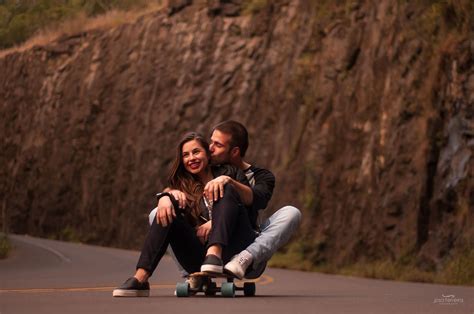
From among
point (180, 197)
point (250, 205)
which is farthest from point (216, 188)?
point (250, 205)

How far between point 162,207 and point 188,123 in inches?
1364

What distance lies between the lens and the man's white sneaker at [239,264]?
965 cm

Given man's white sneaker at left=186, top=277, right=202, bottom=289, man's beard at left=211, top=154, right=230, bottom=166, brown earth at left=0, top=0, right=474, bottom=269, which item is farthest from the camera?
brown earth at left=0, top=0, right=474, bottom=269

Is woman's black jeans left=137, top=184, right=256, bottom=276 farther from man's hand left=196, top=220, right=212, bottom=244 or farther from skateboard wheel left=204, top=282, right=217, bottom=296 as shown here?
skateboard wheel left=204, top=282, right=217, bottom=296

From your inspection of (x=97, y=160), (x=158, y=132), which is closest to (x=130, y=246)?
(x=158, y=132)

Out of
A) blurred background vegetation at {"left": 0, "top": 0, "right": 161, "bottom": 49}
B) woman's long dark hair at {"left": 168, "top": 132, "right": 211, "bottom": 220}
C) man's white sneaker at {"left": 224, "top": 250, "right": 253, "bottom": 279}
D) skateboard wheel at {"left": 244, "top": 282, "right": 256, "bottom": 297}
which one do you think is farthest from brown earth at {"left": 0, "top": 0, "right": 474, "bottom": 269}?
man's white sneaker at {"left": 224, "top": 250, "right": 253, "bottom": 279}

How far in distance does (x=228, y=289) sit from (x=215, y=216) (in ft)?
2.37

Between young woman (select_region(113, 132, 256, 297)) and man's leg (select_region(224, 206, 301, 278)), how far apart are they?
110mm

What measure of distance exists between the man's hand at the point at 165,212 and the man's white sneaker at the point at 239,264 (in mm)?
601

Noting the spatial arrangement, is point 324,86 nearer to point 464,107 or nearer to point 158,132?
point 464,107

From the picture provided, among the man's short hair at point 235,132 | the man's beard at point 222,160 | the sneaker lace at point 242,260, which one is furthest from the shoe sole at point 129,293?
the man's short hair at point 235,132

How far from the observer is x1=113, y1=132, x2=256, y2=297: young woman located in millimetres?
9609

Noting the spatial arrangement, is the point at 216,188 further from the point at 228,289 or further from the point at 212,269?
the point at 228,289
